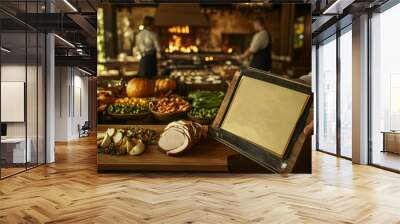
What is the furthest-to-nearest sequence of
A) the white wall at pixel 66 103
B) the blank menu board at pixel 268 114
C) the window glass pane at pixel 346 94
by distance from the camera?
1. the white wall at pixel 66 103
2. the window glass pane at pixel 346 94
3. the blank menu board at pixel 268 114

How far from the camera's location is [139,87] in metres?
6.70

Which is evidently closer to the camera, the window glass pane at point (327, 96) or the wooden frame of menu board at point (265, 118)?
the wooden frame of menu board at point (265, 118)

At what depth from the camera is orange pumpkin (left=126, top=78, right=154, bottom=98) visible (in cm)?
670

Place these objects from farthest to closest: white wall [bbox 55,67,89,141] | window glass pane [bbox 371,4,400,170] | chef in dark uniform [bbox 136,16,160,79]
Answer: white wall [bbox 55,67,89,141], window glass pane [bbox 371,4,400,170], chef in dark uniform [bbox 136,16,160,79]

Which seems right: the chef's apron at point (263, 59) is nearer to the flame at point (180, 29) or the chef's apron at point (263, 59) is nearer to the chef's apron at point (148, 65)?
the flame at point (180, 29)

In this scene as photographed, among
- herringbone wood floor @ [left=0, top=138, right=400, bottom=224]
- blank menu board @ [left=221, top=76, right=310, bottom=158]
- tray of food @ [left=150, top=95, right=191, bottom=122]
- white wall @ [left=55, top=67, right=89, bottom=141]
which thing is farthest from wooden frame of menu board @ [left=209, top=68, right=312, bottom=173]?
white wall @ [left=55, top=67, right=89, bottom=141]

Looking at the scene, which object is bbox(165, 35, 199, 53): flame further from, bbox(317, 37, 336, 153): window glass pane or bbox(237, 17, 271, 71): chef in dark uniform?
bbox(317, 37, 336, 153): window glass pane

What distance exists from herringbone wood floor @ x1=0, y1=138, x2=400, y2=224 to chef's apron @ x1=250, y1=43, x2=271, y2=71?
1.79m

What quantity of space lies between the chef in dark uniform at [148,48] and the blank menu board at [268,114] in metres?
1.53

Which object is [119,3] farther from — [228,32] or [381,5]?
[381,5]

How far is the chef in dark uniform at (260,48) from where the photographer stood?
6598 mm

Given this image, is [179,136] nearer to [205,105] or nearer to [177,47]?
[205,105]

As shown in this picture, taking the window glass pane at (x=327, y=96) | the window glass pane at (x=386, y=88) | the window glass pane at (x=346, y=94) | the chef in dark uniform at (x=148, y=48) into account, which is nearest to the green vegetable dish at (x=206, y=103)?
the chef in dark uniform at (x=148, y=48)

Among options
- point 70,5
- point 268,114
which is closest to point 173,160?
point 268,114
